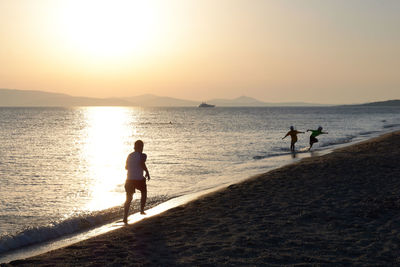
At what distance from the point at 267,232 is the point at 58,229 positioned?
511 cm

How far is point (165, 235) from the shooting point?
7.88 metres

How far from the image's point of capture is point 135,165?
9375mm

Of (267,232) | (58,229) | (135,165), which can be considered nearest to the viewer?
(267,232)

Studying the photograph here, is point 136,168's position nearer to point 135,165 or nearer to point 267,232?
point 135,165

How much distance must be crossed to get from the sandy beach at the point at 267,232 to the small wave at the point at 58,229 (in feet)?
5.72

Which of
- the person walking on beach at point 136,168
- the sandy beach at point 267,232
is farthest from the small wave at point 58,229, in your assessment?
the sandy beach at point 267,232

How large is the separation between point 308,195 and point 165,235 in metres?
4.59

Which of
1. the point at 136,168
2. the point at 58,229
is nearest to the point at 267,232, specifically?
the point at 136,168

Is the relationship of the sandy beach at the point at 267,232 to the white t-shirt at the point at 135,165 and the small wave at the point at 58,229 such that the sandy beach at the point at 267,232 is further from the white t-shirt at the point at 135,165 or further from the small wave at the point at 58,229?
the small wave at the point at 58,229

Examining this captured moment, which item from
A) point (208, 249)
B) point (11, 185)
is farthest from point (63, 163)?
point (208, 249)

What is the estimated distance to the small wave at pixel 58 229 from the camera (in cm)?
859

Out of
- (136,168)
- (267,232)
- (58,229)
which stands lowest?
(58,229)

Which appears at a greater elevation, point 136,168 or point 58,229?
point 136,168

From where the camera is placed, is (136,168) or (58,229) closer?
(136,168)
